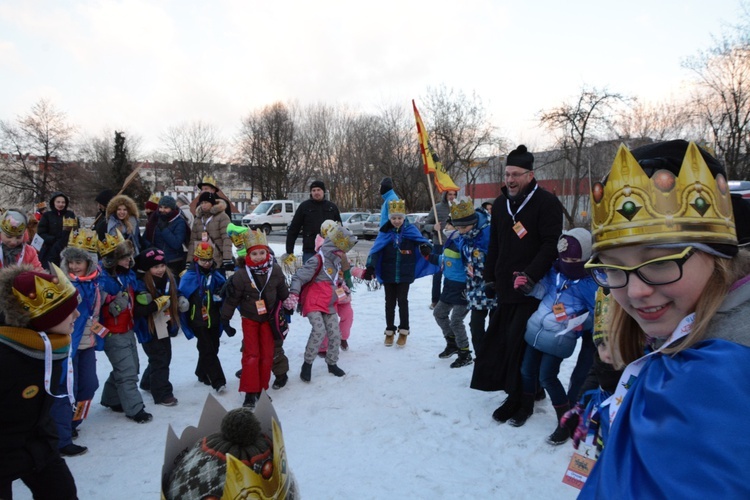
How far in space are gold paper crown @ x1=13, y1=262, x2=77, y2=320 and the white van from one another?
26561 mm

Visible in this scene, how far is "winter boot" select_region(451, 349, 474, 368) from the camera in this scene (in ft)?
18.8

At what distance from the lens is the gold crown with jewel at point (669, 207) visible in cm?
109

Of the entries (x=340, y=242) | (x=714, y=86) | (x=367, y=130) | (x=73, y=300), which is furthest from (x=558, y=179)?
(x=73, y=300)

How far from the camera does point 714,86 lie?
67.0 feet

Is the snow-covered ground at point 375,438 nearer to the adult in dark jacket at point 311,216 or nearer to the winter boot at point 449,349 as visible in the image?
the winter boot at point 449,349

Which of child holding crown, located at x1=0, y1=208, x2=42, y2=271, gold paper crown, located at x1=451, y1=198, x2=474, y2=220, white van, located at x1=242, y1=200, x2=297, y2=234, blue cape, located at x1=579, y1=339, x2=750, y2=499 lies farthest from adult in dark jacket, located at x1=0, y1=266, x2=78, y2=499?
white van, located at x1=242, y1=200, x2=297, y2=234

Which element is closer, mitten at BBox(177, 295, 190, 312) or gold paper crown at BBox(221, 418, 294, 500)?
gold paper crown at BBox(221, 418, 294, 500)

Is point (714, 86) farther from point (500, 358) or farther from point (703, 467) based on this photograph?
point (703, 467)

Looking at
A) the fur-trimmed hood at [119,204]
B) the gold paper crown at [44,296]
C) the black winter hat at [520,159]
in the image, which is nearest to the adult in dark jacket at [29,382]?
the gold paper crown at [44,296]

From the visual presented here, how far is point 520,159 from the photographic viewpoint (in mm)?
4211

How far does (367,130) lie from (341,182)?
630 cm

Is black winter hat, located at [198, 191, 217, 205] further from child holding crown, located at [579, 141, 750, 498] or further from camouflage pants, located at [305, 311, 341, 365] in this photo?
child holding crown, located at [579, 141, 750, 498]

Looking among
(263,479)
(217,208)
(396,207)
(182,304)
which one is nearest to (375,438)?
(263,479)

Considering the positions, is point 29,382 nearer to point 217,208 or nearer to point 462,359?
point 462,359
